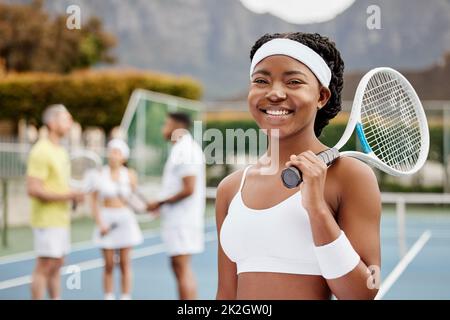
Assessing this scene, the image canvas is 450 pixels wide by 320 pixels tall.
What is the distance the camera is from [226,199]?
111cm

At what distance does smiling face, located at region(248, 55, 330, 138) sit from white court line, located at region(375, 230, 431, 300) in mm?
2363

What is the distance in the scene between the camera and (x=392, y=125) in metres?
1.31

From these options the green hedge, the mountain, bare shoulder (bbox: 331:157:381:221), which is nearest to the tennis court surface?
bare shoulder (bbox: 331:157:381:221)

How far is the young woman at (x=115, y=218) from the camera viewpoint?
3666mm

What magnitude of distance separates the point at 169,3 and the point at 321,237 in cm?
3804

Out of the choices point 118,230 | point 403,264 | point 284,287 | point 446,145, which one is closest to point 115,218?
point 118,230

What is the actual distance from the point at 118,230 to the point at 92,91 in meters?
8.79

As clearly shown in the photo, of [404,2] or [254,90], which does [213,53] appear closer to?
[404,2]

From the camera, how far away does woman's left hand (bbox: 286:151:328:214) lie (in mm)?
914

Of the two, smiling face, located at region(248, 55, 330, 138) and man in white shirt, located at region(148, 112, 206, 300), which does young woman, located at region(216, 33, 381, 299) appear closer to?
smiling face, located at region(248, 55, 330, 138)

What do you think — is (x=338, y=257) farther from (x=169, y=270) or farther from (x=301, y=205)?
(x=169, y=270)

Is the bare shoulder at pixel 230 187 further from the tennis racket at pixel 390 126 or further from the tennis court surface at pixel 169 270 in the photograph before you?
the tennis court surface at pixel 169 270

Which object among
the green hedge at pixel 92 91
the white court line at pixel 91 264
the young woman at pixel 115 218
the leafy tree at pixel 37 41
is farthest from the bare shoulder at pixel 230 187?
the leafy tree at pixel 37 41
